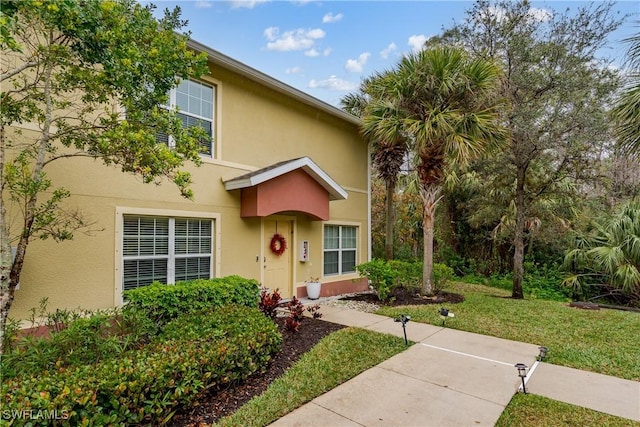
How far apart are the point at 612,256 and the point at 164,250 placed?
13.4m

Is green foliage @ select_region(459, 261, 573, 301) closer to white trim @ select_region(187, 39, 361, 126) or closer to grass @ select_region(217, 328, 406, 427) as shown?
grass @ select_region(217, 328, 406, 427)

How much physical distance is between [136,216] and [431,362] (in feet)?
20.5

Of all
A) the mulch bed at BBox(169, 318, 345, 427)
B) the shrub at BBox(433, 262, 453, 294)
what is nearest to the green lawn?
the mulch bed at BBox(169, 318, 345, 427)

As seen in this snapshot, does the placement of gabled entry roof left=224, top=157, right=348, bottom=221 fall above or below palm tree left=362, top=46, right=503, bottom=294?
below

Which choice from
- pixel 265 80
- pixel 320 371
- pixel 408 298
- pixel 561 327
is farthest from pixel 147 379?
pixel 561 327

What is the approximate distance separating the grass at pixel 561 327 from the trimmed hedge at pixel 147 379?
476 centimetres

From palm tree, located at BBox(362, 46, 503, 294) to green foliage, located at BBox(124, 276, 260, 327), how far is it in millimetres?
5947

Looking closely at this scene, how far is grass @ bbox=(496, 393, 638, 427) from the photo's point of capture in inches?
141

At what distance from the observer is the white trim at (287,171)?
308 inches

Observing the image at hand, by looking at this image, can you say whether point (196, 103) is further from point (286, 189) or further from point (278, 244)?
point (278, 244)

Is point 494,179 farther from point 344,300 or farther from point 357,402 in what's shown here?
point 357,402

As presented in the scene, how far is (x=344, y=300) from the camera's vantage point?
10016 millimetres

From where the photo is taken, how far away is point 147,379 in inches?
130

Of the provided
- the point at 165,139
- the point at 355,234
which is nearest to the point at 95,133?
the point at 165,139
